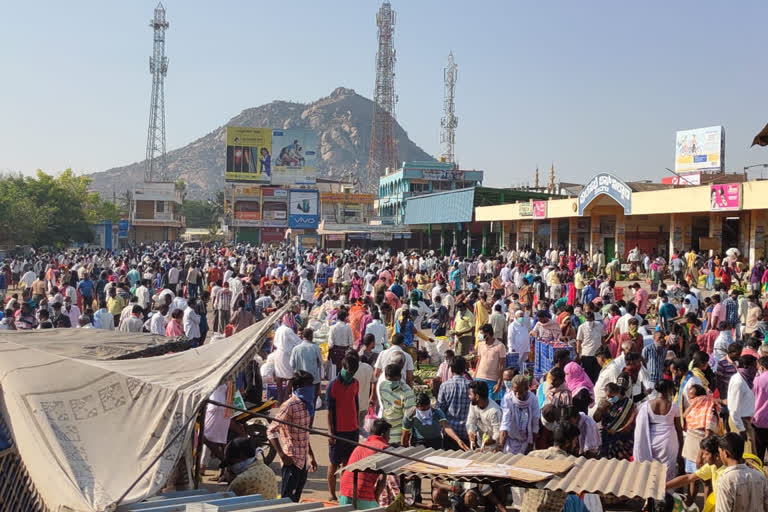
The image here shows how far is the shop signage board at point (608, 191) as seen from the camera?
26.3 m

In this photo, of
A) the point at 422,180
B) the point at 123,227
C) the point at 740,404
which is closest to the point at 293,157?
the point at 422,180

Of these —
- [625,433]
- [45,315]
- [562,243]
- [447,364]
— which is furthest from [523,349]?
[562,243]

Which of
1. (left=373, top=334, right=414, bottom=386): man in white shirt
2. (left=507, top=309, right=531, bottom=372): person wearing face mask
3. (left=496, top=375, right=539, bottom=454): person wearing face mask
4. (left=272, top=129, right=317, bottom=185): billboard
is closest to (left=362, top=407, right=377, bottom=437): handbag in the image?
(left=373, top=334, right=414, bottom=386): man in white shirt

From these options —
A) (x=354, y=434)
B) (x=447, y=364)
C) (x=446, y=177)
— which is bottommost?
(x=354, y=434)

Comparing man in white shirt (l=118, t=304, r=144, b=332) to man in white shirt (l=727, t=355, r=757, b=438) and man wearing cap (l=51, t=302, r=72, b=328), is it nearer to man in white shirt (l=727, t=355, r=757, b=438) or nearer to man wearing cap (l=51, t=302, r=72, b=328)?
man wearing cap (l=51, t=302, r=72, b=328)

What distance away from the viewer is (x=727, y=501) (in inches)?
183

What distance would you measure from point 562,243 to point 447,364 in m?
27.6

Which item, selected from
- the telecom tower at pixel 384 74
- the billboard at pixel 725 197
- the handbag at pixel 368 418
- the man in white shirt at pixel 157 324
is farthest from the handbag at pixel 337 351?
the telecom tower at pixel 384 74

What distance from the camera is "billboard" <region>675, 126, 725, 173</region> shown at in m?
43.4

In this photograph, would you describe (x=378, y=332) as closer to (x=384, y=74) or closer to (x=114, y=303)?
(x=114, y=303)

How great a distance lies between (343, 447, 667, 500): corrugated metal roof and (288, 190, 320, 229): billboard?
53.5m

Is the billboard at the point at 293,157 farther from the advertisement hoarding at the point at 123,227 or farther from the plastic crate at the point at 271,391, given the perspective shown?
the plastic crate at the point at 271,391

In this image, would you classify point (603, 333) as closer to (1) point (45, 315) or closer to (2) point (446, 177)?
(1) point (45, 315)

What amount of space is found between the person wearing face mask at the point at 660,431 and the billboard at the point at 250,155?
66963 mm
